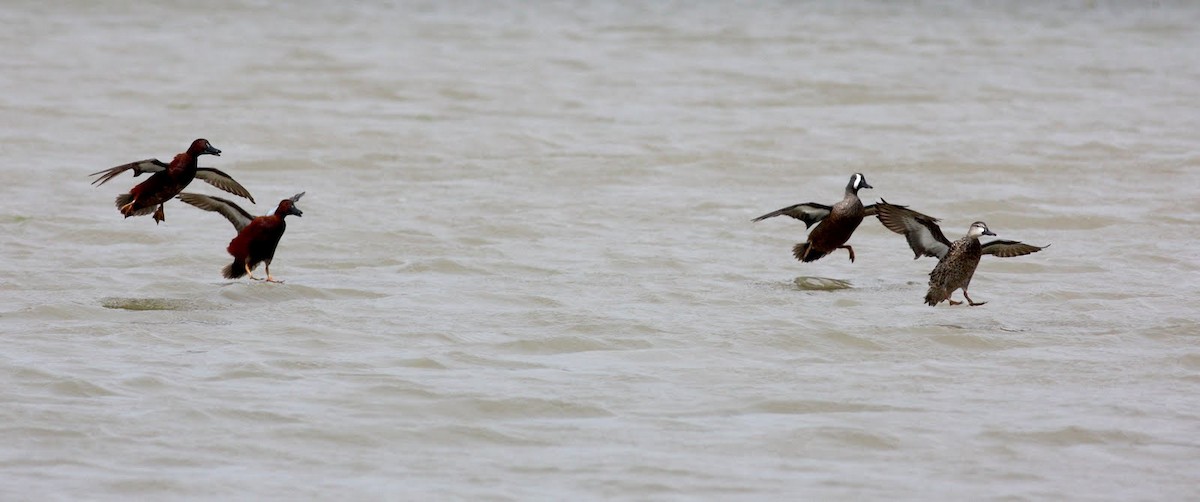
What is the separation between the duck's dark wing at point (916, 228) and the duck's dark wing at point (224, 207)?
12.3 ft

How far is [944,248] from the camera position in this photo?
416 inches

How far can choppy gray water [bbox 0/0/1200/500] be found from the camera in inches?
273

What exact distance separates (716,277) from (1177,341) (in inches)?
116

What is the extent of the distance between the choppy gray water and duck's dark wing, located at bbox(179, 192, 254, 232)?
40 centimetres

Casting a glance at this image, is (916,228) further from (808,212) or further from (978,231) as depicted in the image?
(808,212)

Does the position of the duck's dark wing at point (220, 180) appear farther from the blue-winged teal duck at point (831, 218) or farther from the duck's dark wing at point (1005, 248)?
the duck's dark wing at point (1005, 248)

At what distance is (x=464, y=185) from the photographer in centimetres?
1432

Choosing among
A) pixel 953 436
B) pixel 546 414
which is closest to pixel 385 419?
pixel 546 414

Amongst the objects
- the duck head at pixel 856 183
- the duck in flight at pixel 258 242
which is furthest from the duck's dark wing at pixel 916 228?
the duck in flight at pixel 258 242

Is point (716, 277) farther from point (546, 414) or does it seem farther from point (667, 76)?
point (667, 76)

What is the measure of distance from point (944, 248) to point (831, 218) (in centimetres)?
76

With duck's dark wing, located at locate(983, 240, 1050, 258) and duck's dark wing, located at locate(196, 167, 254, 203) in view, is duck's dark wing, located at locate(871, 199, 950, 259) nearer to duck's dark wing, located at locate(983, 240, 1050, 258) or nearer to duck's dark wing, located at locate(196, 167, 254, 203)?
duck's dark wing, located at locate(983, 240, 1050, 258)

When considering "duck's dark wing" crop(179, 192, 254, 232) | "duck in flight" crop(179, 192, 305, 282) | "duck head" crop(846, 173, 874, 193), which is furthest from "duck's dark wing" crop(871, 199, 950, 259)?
"duck's dark wing" crop(179, 192, 254, 232)

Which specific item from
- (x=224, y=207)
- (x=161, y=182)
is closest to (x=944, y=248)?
(x=224, y=207)
